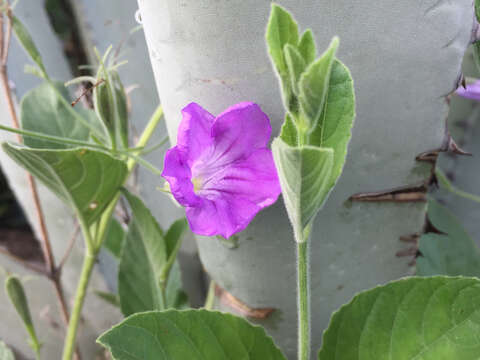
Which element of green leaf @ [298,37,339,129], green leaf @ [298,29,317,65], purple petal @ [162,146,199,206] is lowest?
purple petal @ [162,146,199,206]

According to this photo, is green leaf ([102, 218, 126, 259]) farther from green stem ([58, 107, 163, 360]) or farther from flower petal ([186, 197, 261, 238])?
flower petal ([186, 197, 261, 238])

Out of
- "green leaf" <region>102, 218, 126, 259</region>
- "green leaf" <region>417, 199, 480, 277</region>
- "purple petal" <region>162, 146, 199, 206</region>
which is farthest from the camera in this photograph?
"green leaf" <region>102, 218, 126, 259</region>

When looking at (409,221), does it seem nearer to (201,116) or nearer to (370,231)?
(370,231)

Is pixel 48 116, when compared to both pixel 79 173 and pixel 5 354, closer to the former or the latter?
pixel 79 173

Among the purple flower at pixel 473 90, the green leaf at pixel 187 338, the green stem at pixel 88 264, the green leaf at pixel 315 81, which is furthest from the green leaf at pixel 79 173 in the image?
the purple flower at pixel 473 90

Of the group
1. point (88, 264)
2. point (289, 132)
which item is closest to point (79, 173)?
point (88, 264)

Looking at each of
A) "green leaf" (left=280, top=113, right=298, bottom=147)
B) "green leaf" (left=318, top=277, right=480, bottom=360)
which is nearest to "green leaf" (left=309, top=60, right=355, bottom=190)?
A: "green leaf" (left=280, top=113, right=298, bottom=147)

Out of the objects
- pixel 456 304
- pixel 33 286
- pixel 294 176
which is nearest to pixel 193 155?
pixel 294 176
